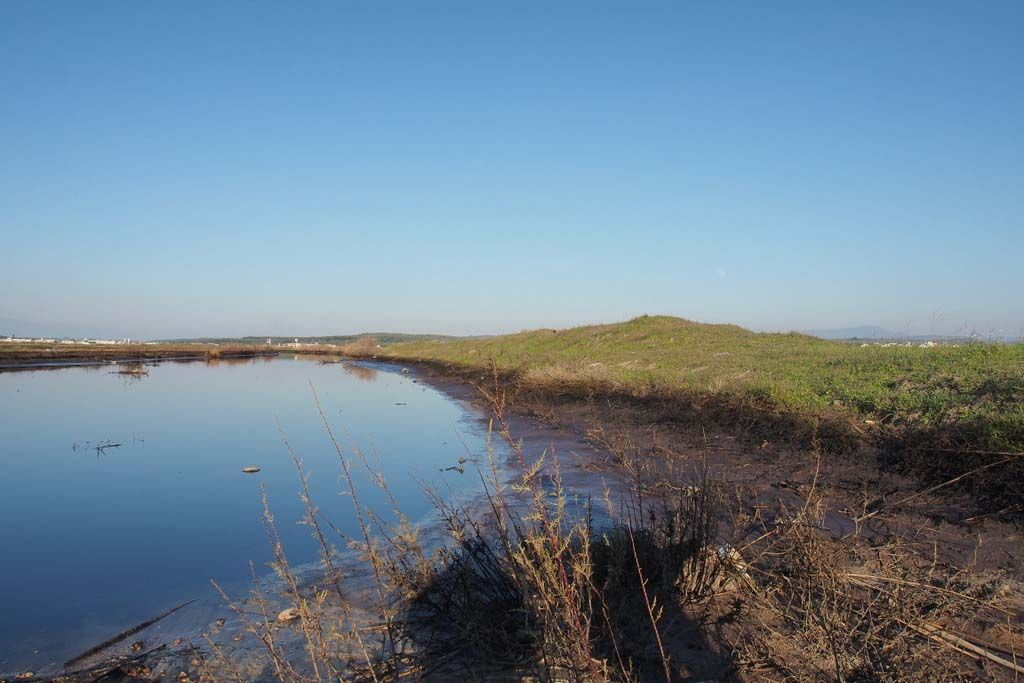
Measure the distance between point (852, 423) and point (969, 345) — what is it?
14.6 ft

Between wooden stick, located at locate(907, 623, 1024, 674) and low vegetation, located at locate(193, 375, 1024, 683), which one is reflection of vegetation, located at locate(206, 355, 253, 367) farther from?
wooden stick, located at locate(907, 623, 1024, 674)

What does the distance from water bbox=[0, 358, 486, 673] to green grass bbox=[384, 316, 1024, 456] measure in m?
3.34

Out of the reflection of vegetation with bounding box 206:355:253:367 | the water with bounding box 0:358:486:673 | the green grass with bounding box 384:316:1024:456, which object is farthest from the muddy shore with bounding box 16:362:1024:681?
the reflection of vegetation with bounding box 206:355:253:367

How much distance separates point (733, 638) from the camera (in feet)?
10.6

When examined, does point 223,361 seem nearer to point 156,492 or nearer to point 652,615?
point 156,492

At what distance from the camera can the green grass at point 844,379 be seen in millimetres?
6477

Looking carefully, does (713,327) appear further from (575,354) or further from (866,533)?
(866,533)

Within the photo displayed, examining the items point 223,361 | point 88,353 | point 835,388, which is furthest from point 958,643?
point 88,353

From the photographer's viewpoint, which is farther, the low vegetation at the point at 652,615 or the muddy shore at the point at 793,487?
the muddy shore at the point at 793,487

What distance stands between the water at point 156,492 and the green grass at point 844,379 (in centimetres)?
334

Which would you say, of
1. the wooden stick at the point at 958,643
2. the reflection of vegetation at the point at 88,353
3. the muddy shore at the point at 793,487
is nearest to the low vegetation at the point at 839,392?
the muddy shore at the point at 793,487

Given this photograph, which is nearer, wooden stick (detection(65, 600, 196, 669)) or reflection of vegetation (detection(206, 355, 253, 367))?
wooden stick (detection(65, 600, 196, 669))

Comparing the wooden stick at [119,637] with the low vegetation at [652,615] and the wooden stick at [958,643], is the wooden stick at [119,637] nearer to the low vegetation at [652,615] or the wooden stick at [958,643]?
the low vegetation at [652,615]

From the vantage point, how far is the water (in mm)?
4754
